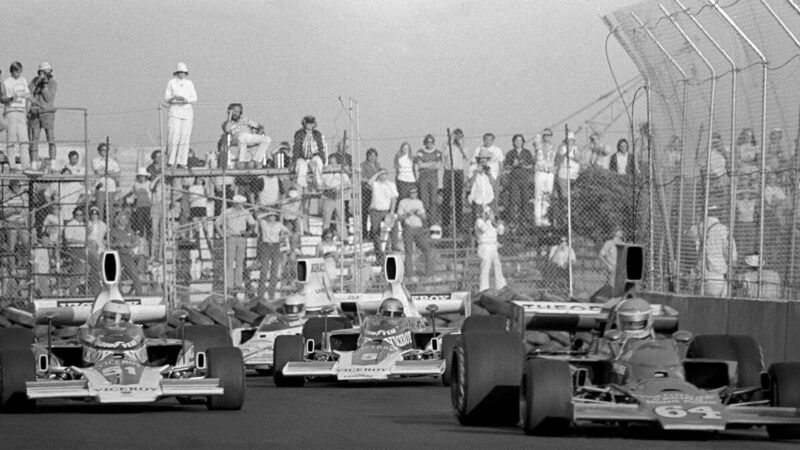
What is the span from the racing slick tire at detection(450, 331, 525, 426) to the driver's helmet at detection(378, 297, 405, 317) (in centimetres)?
892

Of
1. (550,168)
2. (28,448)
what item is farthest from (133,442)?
(550,168)

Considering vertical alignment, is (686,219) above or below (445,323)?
above

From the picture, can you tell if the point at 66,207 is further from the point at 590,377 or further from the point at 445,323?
the point at 590,377

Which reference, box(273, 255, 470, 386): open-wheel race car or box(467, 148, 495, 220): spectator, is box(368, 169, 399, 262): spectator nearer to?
box(467, 148, 495, 220): spectator

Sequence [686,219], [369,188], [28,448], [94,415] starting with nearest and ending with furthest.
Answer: [28,448], [94,415], [686,219], [369,188]

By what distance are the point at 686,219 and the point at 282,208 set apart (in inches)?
399

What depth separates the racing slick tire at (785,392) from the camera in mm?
12383

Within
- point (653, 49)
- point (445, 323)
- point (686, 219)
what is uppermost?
point (653, 49)

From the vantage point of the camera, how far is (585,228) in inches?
1070

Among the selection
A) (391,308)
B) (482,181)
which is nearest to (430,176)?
(482,181)

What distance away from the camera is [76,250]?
28703mm

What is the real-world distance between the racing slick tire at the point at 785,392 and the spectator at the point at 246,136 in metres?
17.7

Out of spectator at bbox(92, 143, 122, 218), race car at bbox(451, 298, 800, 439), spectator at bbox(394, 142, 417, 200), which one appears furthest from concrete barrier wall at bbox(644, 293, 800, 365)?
spectator at bbox(92, 143, 122, 218)

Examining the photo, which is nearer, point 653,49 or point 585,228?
point 653,49
